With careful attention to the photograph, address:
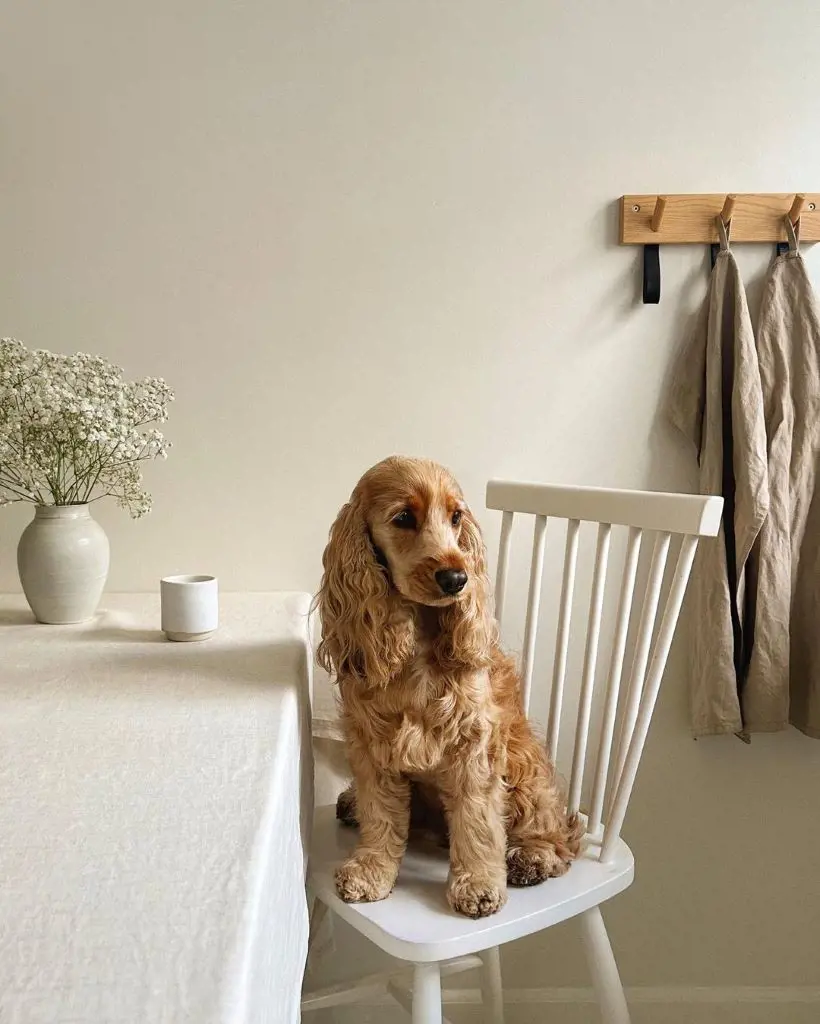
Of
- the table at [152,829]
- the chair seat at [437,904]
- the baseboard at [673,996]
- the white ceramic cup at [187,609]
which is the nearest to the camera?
the table at [152,829]

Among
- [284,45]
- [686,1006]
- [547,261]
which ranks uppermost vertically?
[284,45]

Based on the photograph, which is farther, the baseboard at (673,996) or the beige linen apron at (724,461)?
the baseboard at (673,996)

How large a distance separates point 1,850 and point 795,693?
147 centimetres

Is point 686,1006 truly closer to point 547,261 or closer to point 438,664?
point 438,664

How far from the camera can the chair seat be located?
1.00 meters

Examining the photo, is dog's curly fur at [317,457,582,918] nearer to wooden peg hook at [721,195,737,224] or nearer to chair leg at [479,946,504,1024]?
chair leg at [479,946,504,1024]

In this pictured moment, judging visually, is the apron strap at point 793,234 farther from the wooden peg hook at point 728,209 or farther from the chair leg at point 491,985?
the chair leg at point 491,985

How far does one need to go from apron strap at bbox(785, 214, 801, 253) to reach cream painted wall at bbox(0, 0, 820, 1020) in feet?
0.25

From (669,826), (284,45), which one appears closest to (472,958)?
(669,826)

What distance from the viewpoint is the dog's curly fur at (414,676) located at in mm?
1043

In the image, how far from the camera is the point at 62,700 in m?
1.00

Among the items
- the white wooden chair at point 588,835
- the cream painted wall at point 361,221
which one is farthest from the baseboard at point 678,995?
the cream painted wall at point 361,221

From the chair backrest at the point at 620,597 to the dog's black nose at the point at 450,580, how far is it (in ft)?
1.12

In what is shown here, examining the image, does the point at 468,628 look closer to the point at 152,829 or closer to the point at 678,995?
the point at 152,829
